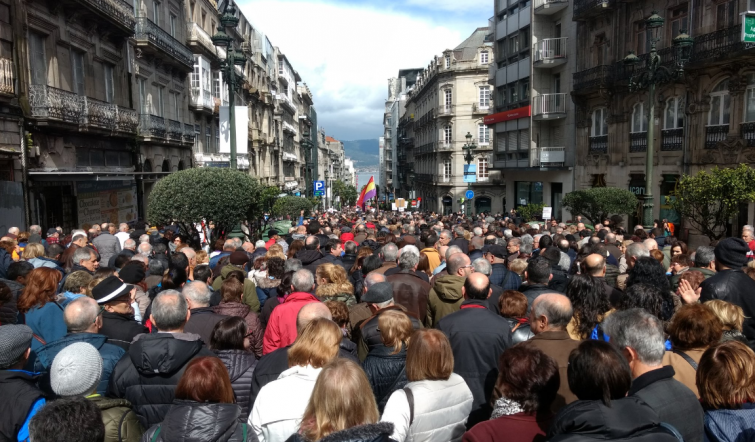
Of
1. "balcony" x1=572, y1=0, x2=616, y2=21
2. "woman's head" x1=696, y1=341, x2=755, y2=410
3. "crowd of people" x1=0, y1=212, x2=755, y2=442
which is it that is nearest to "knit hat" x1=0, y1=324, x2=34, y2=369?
"crowd of people" x1=0, y1=212, x2=755, y2=442

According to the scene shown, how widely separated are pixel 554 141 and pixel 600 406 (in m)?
35.2

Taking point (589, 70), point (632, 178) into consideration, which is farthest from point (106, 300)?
point (589, 70)

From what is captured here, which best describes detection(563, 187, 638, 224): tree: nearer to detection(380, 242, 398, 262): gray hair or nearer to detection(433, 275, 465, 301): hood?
detection(380, 242, 398, 262): gray hair

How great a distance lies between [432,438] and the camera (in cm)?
389

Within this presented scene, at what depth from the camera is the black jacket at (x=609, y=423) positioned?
9.46ft

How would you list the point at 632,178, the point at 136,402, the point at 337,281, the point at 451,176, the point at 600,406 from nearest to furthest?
the point at 600,406 → the point at 136,402 → the point at 337,281 → the point at 632,178 → the point at 451,176

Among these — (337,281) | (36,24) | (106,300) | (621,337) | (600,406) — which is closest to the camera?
(600,406)

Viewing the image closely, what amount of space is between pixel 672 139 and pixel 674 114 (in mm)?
1081

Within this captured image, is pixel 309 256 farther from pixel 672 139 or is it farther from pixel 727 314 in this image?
pixel 672 139

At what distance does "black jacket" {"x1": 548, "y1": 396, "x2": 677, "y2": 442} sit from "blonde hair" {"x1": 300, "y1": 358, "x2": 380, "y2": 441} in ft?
3.27

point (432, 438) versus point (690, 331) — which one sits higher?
point (690, 331)

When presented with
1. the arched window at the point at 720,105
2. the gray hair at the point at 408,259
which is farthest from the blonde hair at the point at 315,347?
the arched window at the point at 720,105

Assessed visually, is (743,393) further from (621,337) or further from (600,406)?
(600,406)

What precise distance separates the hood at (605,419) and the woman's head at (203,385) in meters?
1.94
